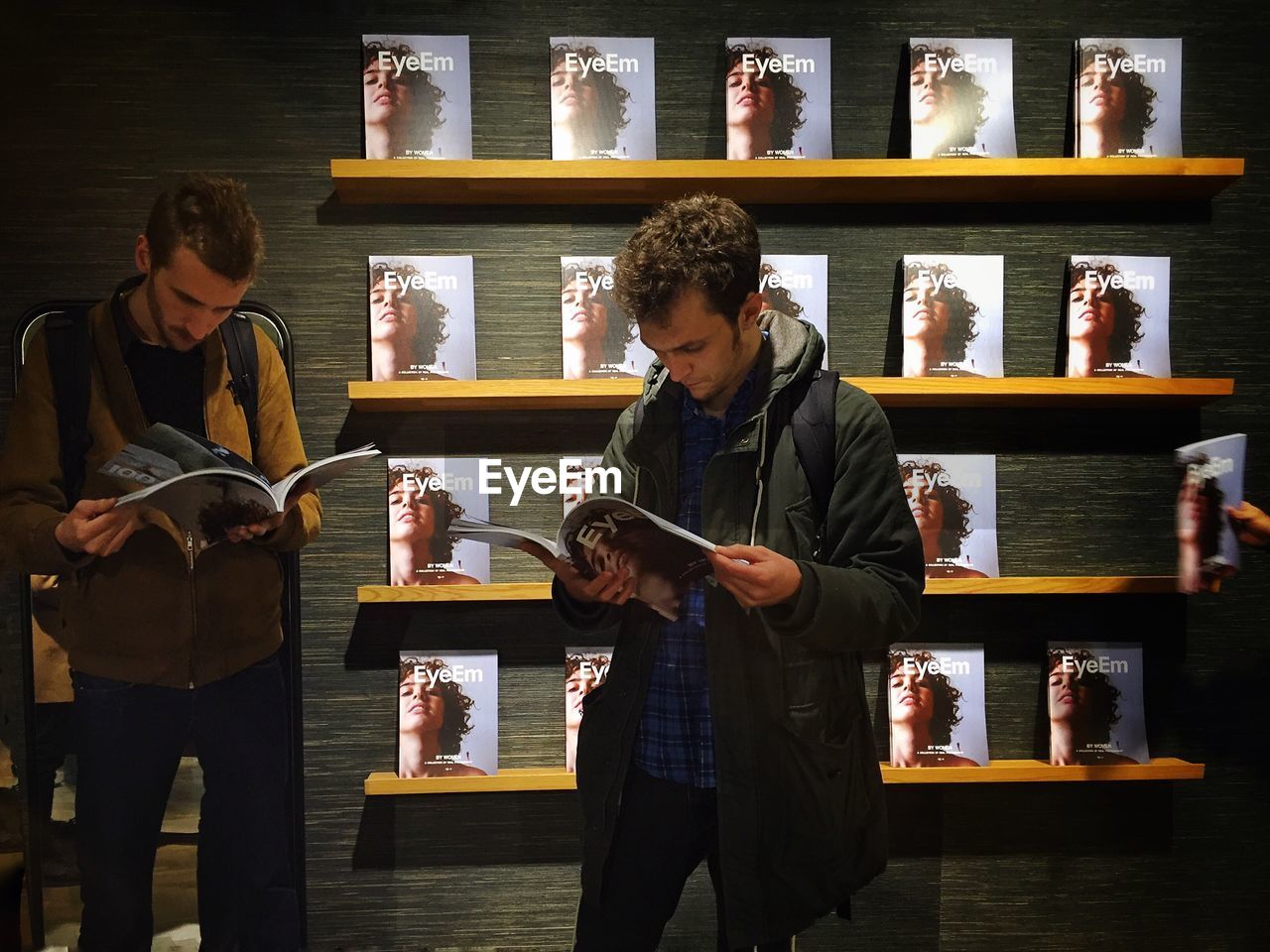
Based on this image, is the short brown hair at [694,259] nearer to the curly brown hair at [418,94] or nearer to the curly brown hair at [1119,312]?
the curly brown hair at [418,94]

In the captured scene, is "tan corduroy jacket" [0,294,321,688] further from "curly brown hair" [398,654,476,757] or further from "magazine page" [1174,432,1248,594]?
"magazine page" [1174,432,1248,594]

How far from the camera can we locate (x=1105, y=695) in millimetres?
2592

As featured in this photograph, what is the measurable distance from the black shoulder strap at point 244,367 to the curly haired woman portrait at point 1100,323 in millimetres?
1962

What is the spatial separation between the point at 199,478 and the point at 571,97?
4.08 feet

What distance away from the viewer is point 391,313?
8.00 feet

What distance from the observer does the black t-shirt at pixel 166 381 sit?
217 cm

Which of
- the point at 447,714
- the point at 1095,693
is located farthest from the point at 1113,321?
the point at 447,714

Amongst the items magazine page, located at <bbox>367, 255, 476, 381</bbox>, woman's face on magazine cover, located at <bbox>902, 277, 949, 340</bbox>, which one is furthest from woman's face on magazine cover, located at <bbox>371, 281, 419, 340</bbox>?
woman's face on magazine cover, located at <bbox>902, 277, 949, 340</bbox>

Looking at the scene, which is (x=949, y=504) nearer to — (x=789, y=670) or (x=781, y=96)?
(x=789, y=670)

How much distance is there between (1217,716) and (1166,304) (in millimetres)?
1073

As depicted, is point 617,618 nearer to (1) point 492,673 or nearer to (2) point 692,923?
(1) point 492,673

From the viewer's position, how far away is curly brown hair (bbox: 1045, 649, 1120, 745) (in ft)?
8.48

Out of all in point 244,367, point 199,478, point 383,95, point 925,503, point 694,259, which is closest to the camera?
point 694,259

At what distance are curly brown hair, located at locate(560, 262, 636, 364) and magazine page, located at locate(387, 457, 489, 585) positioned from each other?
0.44m
